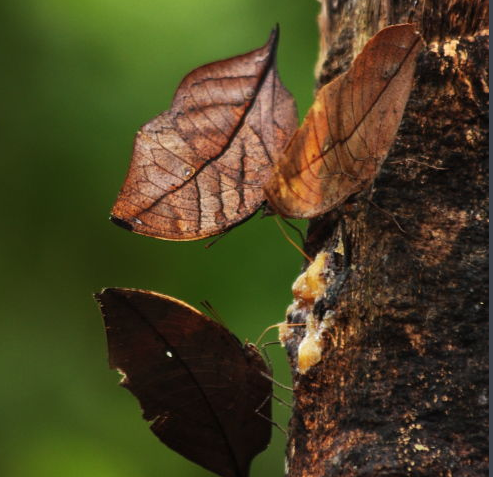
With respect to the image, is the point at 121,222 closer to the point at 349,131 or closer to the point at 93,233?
the point at 349,131

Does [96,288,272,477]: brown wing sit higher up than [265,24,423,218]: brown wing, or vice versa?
[265,24,423,218]: brown wing

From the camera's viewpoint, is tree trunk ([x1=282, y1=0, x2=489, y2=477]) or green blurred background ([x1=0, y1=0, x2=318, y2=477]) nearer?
tree trunk ([x1=282, y1=0, x2=489, y2=477])

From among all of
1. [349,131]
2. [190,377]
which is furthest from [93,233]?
[349,131]

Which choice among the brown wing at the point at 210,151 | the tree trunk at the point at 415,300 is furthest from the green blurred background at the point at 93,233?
the tree trunk at the point at 415,300

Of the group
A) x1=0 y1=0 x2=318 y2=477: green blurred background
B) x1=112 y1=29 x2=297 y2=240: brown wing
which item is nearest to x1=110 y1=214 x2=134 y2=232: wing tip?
x1=112 y1=29 x2=297 y2=240: brown wing

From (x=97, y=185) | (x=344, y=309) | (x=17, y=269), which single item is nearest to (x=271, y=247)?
(x=97, y=185)

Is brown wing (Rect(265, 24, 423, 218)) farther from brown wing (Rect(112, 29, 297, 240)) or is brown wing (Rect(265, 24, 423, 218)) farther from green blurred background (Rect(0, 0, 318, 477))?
green blurred background (Rect(0, 0, 318, 477))
